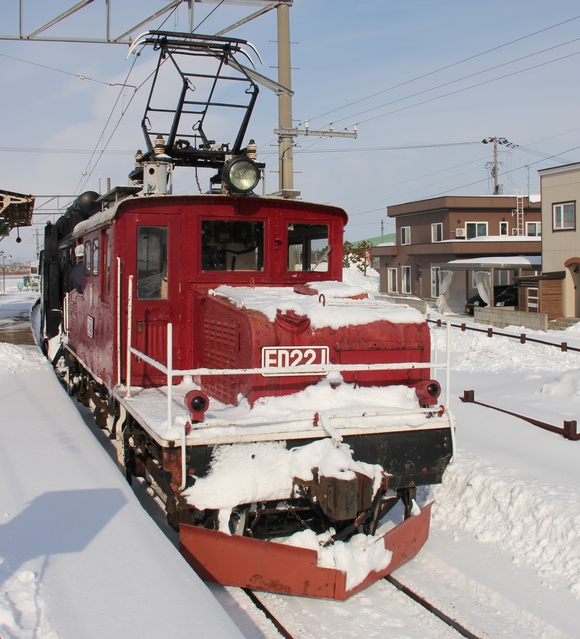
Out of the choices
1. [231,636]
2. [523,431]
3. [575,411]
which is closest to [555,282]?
[575,411]

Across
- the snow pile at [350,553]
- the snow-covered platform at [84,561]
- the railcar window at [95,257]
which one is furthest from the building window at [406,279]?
the snow pile at [350,553]

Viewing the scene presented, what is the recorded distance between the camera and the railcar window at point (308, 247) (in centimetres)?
712

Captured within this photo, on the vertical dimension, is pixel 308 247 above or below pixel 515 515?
above

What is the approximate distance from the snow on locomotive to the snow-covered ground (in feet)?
0.87

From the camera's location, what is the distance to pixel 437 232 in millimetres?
36625

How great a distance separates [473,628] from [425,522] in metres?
1.07

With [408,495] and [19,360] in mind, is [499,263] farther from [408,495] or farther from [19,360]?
[408,495]

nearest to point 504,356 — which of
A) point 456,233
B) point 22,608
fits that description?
point 22,608

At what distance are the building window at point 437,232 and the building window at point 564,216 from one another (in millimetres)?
10827

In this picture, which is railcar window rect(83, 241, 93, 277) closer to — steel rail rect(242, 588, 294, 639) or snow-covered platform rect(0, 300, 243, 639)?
snow-covered platform rect(0, 300, 243, 639)

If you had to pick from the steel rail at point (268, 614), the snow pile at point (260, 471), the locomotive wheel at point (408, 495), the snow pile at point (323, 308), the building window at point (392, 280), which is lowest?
the steel rail at point (268, 614)

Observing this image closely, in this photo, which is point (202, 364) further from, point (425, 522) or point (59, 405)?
point (59, 405)

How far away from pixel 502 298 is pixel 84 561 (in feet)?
92.6

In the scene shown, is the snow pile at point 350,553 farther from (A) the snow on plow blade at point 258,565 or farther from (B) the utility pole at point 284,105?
(B) the utility pole at point 284,105
